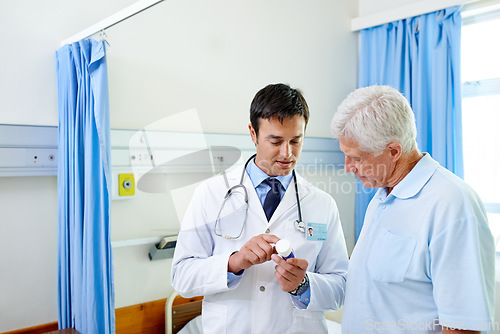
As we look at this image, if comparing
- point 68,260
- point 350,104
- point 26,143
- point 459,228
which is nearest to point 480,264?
point 459,228

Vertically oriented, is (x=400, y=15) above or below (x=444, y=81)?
above

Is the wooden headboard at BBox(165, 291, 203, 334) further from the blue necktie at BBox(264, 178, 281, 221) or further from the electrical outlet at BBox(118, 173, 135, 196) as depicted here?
the blue necktie at BBox(264, 178, 281, 221)

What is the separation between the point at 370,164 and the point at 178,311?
134cm

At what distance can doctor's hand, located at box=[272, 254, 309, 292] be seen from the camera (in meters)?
1.07

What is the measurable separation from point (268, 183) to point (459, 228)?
607mm

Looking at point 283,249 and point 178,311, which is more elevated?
point 283,249

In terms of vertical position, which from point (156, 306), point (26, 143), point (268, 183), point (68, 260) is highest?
point (26, 143)

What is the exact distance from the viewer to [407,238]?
39.6 inches

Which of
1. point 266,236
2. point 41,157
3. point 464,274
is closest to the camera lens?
point 464,274

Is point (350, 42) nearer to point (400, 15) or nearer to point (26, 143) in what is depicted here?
point (400, 15)

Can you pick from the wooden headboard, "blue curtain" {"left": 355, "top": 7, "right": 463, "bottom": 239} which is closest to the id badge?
the wooden headboard

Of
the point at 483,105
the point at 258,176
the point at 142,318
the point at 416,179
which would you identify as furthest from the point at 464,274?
the point at 483,105

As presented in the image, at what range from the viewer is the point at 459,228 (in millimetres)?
914

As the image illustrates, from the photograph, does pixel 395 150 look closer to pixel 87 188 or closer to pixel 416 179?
pixel 416 179
